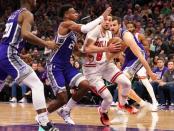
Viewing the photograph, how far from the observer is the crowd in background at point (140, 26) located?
1463 centimetres

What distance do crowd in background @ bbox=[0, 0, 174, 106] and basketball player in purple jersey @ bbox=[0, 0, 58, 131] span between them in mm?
4376

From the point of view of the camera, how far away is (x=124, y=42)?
391 inches

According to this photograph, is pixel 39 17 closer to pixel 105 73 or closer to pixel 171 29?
pixel 171 29

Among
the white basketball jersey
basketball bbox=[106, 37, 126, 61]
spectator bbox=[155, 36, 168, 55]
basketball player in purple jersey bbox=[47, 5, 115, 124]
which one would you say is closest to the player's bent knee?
basketball player in purple jersey bbox=[47, 5, 115, 124]

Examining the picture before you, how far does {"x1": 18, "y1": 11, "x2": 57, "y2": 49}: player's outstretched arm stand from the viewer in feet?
23.7

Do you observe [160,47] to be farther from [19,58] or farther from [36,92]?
[36,92]

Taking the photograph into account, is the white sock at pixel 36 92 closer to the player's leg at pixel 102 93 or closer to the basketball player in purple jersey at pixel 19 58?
the basketball player in purple jersey at pixel 19 58

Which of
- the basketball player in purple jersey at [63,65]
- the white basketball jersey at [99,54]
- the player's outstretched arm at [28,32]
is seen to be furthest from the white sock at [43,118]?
the white basketball jersey at [99,54]

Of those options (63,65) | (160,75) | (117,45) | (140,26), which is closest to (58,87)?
(63,65)

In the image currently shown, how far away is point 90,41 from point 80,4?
49.1ft

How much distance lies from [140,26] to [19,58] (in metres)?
9.98

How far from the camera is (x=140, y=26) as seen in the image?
17.2 m

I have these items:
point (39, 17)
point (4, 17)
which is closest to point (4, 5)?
point (4, 17)

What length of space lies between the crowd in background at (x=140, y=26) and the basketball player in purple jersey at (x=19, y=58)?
14.4 feet
